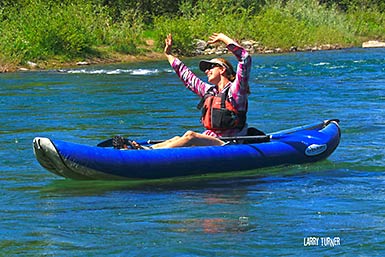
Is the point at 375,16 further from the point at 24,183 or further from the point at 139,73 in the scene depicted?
the point at 24,183

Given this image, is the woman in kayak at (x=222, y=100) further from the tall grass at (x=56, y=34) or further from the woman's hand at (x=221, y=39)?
the tall grass at (x=56, y=34)

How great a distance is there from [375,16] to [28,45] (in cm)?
2473

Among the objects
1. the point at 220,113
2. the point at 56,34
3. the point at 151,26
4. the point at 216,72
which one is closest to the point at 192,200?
the point at 220,113

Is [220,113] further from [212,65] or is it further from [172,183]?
[172,183]

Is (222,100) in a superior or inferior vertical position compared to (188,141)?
superior

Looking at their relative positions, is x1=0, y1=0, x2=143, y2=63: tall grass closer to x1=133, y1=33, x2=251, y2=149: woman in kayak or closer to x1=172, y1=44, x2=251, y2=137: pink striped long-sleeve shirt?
x1=172, y1=44, x2=251, y2=137: pink striped long-sleeve shirt

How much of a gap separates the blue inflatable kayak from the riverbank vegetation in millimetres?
17119

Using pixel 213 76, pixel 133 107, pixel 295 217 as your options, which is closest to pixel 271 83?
pixel 133 107

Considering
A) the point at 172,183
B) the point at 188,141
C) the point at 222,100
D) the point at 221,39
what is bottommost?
the point at 172,183

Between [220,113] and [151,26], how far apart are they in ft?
92.7

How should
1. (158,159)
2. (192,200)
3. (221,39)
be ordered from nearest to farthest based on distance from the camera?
(192,200)
(158,159)
(221,39)

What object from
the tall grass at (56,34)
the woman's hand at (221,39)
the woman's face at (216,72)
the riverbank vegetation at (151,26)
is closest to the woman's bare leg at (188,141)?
the woman's face at (216,72)

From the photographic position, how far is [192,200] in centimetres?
661

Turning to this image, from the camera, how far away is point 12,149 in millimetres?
9523
